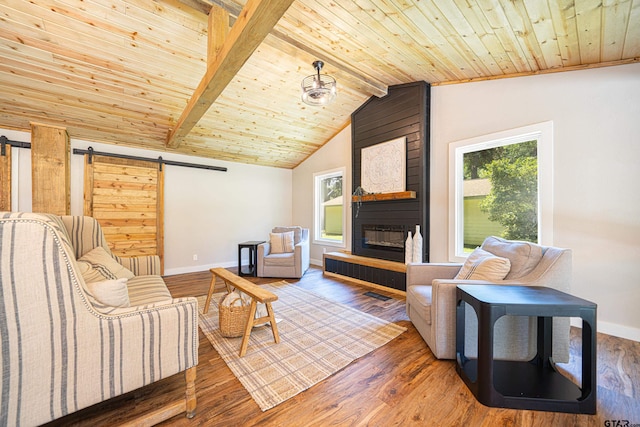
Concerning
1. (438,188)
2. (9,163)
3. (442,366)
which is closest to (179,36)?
(9,163)

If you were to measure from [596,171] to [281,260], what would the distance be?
4004 mm

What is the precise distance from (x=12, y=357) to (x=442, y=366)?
7.77 feet

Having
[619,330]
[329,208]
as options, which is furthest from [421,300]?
[329,208]

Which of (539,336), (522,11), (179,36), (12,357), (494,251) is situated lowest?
(539,336)

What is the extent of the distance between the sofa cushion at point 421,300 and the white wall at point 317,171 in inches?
101

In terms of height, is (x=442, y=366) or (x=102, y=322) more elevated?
(x=102, y=322)

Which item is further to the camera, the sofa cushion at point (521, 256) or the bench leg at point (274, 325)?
the bench leg at point (274, 325)

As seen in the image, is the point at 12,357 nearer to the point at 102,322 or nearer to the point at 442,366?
the point at 102,322

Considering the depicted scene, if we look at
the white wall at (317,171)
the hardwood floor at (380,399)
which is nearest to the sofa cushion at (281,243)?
the white wall at (317,171)

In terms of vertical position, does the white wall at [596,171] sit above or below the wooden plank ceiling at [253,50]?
below

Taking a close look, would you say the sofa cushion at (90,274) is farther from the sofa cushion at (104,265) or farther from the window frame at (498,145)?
the window frame at (498,145)

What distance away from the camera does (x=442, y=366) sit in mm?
1868

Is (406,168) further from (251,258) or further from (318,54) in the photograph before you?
(251,258)

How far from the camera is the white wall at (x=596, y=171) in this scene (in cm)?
223
